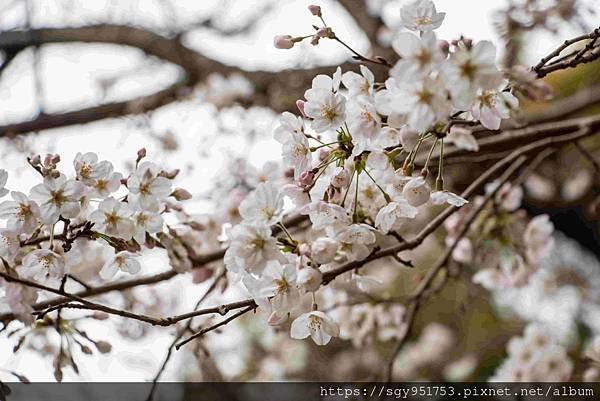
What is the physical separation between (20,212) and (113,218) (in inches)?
3.9

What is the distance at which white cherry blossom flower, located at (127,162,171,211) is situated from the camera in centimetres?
77

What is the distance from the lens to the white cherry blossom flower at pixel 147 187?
2.53 feet

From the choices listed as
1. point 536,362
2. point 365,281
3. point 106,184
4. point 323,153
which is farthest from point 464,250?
point 106,184

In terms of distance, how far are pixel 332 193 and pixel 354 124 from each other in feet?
0.31

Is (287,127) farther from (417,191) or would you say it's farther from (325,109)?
(417,191)

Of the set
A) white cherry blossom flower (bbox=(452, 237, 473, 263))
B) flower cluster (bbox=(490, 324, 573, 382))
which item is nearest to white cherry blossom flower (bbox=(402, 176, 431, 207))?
white cherry blossom flower (bbox=(452, 237, 473, 263))

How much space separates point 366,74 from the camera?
686 millimetres

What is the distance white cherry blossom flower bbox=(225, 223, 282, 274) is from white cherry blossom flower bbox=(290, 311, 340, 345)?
10 centimetres

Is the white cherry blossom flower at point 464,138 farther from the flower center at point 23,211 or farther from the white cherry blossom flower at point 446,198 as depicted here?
the flower center at point 23,211

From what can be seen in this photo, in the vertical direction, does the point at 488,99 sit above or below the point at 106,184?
above

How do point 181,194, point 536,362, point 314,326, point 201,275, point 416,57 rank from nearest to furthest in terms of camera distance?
1. point 416,57
2. point 314,326
3. point 181,194
4. point 201,275
5. point 536,362

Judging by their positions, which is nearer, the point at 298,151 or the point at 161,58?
the point at 298,151

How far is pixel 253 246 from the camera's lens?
67 cm

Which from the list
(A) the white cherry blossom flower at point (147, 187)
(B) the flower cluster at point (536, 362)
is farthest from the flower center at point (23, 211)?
(B) the flower cluster at point (536, 362)
